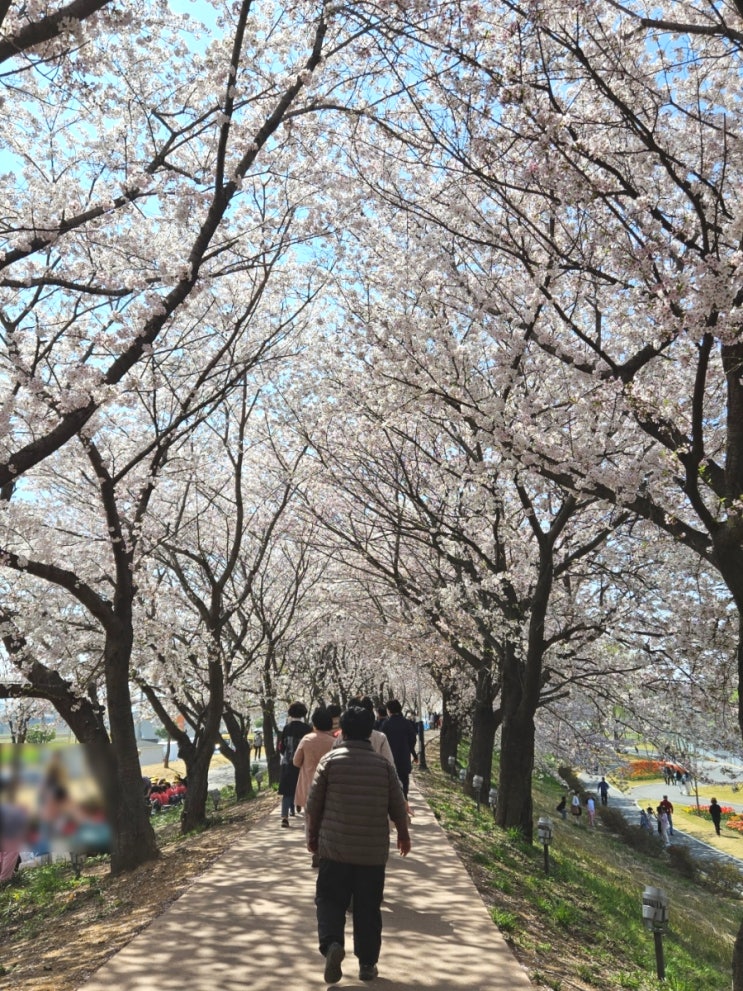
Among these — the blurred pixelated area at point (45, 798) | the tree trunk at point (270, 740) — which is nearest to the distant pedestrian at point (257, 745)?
the tree trunk at point (270, 740)

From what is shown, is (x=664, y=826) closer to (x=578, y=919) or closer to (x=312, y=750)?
(x=578, y=919)

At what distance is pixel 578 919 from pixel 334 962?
442 cm

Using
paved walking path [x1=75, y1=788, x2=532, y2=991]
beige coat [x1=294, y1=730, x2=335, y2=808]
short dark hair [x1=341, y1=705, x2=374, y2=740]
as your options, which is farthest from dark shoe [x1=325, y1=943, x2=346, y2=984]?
beige coat [x1=294, y1=730, x2=335, y2=808]

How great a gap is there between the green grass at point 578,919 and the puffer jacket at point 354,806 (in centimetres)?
146

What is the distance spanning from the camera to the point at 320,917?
169 inches

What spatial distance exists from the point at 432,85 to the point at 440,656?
43.7ft

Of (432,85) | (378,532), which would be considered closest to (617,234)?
(432,85)

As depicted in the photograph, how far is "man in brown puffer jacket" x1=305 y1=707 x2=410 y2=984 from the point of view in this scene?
14.0 feet

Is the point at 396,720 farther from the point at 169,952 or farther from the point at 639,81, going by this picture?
the point at 639,81

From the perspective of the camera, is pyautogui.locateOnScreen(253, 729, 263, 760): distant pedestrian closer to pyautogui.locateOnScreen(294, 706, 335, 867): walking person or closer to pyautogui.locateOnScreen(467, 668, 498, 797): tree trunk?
pyautogui.locateOnScreen(467, 668, 498, 797): tree trunk

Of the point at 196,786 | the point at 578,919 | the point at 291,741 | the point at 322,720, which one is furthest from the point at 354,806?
the point at 196,786

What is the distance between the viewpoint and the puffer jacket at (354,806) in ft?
14.1

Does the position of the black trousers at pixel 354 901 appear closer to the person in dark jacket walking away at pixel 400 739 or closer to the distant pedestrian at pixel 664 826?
the person in dark jacket walking away at pixel 400 739

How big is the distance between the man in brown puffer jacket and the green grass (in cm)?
124
